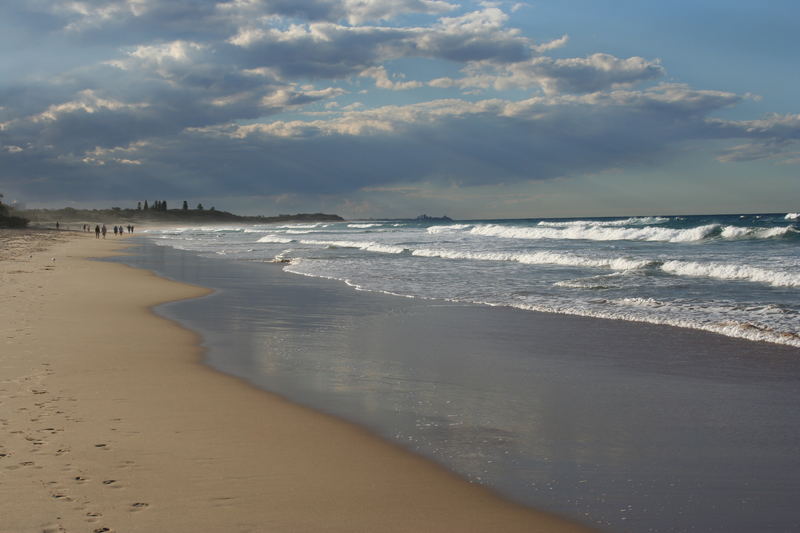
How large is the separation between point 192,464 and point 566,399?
3.67 meters

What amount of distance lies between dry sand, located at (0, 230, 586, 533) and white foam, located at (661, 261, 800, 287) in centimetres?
1462

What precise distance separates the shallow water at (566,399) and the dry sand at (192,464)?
0.38 meters

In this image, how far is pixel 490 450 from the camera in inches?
192

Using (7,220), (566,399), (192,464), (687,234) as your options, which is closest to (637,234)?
(687,234)

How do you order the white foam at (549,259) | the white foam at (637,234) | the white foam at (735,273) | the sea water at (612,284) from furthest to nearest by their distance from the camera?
the white foam at (637,234) → the white foam at (549,259) → the white foam at (735,273) → the sea water at (612,284)

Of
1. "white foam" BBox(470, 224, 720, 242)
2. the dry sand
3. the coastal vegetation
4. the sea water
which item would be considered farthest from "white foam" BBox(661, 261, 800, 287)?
the coastal vegetation

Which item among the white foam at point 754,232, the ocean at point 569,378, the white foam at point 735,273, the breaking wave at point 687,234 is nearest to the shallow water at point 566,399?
the ocean at point 569,378

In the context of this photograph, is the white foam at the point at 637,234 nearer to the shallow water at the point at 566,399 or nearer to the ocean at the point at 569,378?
the ocean at the point at 569,378

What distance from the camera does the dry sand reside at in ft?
12.1

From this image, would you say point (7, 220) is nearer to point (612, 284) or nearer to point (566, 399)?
point (612, 284)

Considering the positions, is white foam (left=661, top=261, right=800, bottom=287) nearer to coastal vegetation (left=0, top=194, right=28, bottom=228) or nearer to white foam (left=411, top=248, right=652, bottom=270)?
white foam (left=411, top=248, right=652, bottom=270)

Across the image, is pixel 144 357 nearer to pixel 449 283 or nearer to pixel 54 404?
pixel 54 404

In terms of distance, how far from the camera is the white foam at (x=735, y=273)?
1623 cm

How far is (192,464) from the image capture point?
14.7ft
